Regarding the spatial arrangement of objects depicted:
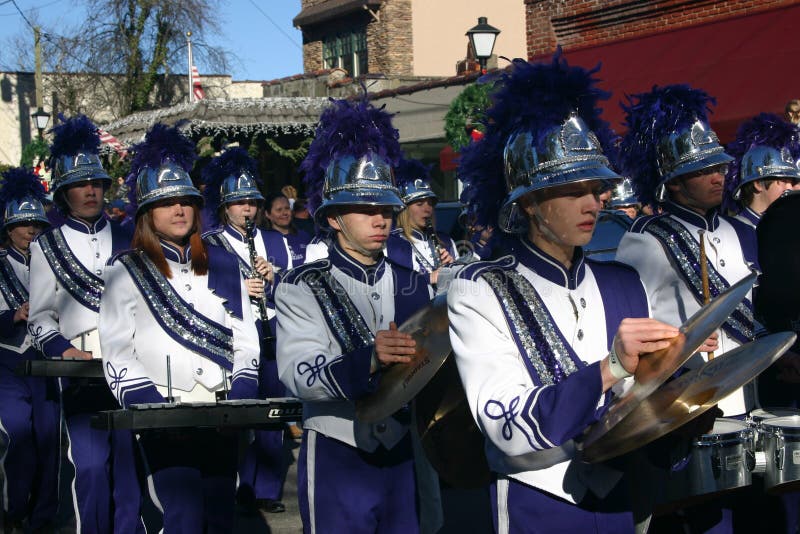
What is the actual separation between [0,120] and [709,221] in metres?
45.2

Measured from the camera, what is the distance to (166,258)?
551cm

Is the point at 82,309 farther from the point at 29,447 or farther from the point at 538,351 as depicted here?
the point at 538,351

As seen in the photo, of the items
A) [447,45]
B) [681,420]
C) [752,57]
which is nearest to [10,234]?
[681,420]

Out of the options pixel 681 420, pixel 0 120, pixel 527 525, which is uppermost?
pixel 0 120

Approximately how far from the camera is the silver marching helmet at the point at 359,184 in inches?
184

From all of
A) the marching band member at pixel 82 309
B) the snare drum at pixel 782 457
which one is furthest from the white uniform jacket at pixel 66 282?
the snare drum at pixel 782 457

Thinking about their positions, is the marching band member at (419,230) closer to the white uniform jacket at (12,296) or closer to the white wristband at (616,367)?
the white uniform jacket at (12,296)

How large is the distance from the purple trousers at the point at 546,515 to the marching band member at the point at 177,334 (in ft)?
6.03

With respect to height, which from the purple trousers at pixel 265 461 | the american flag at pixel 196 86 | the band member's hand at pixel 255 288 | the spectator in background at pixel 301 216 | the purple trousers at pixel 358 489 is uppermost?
the american flag at pixel 196 86

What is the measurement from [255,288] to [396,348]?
4.02 m

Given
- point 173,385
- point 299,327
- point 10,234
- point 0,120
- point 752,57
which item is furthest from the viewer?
point 0,120

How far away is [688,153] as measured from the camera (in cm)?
552

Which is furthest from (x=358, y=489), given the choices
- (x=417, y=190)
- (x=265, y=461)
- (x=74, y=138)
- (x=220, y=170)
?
(x=417, y=190)

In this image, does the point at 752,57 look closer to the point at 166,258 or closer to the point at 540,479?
the point at 166,258
